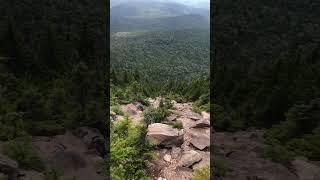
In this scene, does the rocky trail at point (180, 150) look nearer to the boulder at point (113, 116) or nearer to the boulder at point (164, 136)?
the boulder at point (164, 136)

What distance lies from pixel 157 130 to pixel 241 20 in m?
54.2

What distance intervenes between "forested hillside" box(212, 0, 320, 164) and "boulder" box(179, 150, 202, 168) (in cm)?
311

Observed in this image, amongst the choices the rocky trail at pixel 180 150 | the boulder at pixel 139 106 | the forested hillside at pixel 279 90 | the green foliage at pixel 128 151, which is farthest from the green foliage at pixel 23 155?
the boulder at pixel 139 106

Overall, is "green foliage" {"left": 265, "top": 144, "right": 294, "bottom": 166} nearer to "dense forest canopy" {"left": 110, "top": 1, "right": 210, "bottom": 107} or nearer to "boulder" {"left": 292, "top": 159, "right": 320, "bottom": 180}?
"boulder" {"left": 292, "top": 159, "right": 320, "bottom": 180}

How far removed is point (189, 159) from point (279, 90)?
31.1 feet

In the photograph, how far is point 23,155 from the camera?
1377 centimetres

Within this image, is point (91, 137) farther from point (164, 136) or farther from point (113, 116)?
point (113, 116)

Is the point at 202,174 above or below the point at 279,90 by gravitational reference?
below

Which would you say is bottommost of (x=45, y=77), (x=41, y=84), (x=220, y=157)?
(x=220, y=157)

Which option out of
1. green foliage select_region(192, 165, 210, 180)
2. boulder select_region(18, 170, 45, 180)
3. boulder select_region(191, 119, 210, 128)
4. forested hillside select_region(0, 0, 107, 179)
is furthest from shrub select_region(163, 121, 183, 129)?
boulder select_region(18, 170, 45, 180)

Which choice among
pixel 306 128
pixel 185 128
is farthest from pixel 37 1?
pixel 306 128

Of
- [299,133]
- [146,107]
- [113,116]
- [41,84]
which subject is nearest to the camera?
[299,133]

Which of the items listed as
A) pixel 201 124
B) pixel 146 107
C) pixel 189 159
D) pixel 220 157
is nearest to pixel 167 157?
pixel 189 159

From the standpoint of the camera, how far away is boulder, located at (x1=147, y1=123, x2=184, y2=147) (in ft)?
60.9
